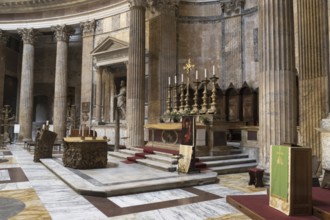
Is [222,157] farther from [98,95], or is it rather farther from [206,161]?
[98,95]

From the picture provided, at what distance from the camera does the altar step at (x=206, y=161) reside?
7.68 metres

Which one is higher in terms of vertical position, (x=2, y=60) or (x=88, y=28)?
(x=88, y=28)

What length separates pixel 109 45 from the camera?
51.5 feet

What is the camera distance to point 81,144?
752 cm

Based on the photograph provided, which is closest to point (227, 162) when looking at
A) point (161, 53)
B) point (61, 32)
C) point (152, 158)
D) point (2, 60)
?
point (152, 158)

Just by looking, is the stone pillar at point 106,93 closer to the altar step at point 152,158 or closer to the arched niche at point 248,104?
the altar step at point 152,158

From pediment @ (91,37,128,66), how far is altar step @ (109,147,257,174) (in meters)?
6.85

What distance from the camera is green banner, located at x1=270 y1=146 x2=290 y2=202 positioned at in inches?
146

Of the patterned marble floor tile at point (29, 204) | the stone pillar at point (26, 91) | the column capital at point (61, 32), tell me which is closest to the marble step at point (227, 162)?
the patterned marble floor tile at point (29, 204)

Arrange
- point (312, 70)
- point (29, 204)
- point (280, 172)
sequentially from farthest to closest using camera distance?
point (312, 70), point (29, 204), point (280, 172)

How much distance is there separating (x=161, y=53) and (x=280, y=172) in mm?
10155

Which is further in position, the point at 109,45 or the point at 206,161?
the point at 109,45

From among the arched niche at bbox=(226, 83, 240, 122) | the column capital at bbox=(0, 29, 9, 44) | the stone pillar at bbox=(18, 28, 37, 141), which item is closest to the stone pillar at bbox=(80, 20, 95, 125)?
the stone pillar at bbox=(18, 28, 37, 141)

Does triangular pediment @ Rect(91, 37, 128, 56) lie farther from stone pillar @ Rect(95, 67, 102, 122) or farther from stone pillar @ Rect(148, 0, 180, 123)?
stone pillar @ Rect(148, 0, 180, 123)
